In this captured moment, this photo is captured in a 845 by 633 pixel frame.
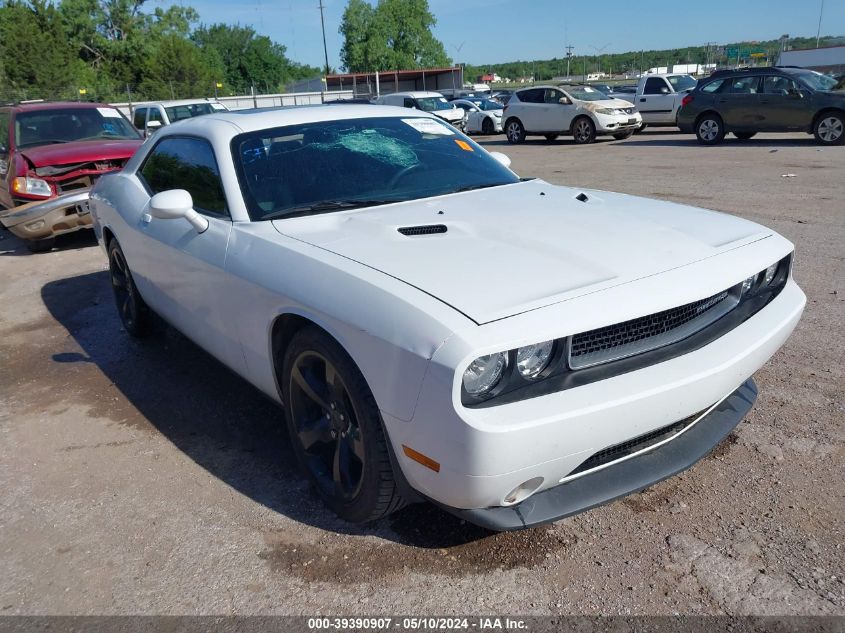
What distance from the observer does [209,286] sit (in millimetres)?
3438

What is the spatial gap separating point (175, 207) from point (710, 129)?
52.1 ft

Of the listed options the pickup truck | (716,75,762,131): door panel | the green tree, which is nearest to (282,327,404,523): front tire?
(716,75,762,131): door panel

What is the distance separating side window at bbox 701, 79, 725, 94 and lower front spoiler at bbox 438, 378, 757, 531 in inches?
611

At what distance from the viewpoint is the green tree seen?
89125 millimetres

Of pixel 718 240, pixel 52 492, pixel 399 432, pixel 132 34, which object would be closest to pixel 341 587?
pixel 399 432

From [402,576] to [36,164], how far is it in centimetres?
759

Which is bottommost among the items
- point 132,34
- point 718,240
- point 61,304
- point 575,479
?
Answer: point 61,304

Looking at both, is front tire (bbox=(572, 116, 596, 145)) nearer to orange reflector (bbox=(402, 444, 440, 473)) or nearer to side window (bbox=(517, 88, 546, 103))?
side window (bbox=(517, 88, 546, 103))

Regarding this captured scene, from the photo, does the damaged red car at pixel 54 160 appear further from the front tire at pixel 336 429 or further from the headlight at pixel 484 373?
the headlight at pixel 484 373

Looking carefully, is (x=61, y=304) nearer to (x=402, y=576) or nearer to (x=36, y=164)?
(x=36, y=164)

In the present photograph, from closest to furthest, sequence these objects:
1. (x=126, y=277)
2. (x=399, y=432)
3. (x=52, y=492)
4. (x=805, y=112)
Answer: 1. (x=399, y=432)
2. (x=52, y=492)
3. (x=126, y=277)
4. (x=805, y=112)

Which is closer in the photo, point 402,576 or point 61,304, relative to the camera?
point 402,576

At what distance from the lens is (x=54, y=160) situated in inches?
326

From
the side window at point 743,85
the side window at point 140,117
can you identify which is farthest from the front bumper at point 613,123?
the side window at point 140,117
